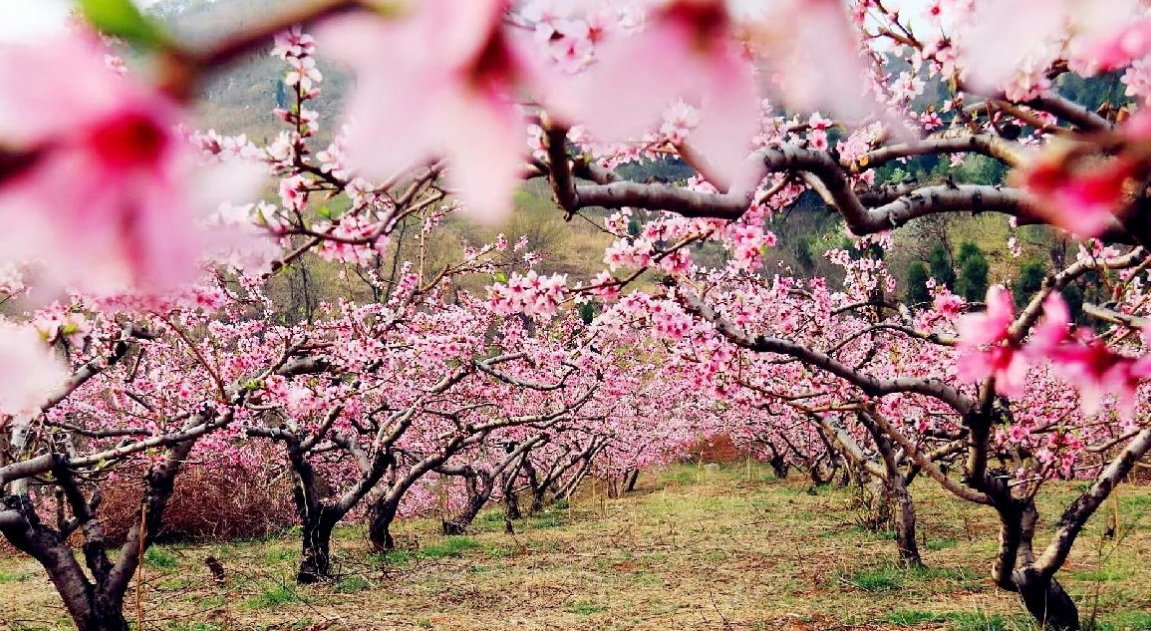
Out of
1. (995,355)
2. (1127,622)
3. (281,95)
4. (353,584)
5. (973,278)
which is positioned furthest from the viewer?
(281,95)

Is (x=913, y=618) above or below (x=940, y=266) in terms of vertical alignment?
below

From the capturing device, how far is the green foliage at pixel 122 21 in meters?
0.22

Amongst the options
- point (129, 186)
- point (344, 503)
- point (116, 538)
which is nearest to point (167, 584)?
point (344, 503)

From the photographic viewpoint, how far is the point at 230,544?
11797 mm

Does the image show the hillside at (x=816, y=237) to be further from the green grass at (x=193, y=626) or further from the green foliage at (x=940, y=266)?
the green grass at (x=193, y=626)

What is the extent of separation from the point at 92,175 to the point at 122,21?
4cm

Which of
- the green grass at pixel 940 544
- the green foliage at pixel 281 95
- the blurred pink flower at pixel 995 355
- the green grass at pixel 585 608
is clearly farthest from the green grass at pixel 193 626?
the green foliage at pixel 281 95

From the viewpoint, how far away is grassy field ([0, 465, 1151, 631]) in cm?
614

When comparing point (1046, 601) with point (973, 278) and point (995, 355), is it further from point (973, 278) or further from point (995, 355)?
point (973, 278)

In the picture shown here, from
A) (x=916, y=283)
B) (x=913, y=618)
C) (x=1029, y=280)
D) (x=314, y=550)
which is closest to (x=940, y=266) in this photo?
(x=916, y=283)

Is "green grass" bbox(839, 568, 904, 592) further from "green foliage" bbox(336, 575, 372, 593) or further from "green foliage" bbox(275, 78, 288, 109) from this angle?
"green foliage" bbox(275, 78, 288, 109)

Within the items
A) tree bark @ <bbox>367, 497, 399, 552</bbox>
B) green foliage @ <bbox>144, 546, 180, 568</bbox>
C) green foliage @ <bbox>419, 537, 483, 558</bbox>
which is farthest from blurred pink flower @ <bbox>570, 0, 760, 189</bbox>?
green foliage @ <bbox>144, 546, 180, 568</bbox>

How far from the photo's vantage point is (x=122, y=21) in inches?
8.8

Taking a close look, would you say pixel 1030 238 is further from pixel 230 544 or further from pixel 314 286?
pixel 230 544
